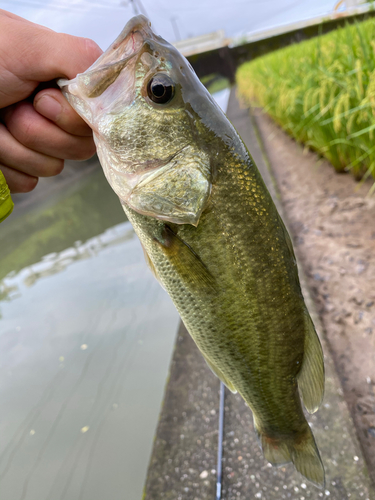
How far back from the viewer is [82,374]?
10.4 ft

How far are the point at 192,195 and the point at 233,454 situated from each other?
4.62 feet

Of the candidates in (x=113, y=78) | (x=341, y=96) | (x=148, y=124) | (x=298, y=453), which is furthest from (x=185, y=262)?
(x=341, y=96)

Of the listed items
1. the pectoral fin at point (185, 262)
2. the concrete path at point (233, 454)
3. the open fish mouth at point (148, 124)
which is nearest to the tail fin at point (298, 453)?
the concrete path at point (233, 454)

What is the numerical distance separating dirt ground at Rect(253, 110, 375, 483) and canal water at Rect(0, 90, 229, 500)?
1.39 m

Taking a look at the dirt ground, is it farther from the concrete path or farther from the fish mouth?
the fish mouth

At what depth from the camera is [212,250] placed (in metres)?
0.99

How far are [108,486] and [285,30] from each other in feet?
99.6

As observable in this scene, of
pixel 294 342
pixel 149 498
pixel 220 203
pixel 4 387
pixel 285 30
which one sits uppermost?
pixel 220 203

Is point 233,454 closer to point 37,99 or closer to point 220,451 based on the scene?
point 220,451

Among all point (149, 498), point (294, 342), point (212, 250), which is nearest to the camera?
point (212, 250)

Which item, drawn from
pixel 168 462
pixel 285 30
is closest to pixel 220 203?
pixel 168 462

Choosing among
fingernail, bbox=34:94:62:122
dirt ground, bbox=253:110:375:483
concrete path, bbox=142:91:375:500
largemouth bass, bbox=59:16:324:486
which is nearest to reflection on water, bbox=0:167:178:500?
concrete path, bbox=142:91:375:500

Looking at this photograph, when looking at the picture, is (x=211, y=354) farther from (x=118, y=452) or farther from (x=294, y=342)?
(x=118, y=452)

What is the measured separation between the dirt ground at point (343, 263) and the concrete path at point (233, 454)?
138 millimetres
